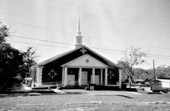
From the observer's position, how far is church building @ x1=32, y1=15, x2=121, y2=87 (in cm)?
2742

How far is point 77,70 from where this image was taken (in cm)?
2989

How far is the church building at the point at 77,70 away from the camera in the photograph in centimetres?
2742

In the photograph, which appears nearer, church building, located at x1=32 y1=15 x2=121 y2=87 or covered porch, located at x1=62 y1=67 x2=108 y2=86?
church building, located at x1=32 y1=15 x2=121 y2=87

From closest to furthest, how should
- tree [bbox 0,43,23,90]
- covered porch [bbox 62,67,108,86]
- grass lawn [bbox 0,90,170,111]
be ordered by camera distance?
grass lawn [bbox 0,90,170,111]
tree [bbox 0,43,23,90]
covered porch [bbox 62,67,108,86]

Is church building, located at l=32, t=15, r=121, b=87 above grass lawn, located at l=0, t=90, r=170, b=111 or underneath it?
above

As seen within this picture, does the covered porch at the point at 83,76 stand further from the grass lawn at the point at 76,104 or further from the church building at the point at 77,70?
the grass lawn at the point at 76,104

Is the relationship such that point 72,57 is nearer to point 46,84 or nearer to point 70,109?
point 46,84

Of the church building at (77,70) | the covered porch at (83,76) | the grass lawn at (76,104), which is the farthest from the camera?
the covered porch at (83,76)

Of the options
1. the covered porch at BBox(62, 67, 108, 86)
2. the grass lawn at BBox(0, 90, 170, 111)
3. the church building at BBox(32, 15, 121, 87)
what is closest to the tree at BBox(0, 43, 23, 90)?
the church building at BBox(32, 15, 121, 87)

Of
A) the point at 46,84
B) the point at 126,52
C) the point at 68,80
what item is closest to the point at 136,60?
the point at 126,52

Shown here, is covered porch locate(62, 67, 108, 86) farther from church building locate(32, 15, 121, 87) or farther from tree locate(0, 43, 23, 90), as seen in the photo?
tree locate(0, 43, 23, 90)

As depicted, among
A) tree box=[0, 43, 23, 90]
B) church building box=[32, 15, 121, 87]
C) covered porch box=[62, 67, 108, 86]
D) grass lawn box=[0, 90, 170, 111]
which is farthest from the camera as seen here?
covered porch box=[62, 67, 108, 86]

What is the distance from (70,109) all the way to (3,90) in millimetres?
13508

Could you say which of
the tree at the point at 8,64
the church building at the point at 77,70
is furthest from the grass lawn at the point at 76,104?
the church building at the point at 77,70
